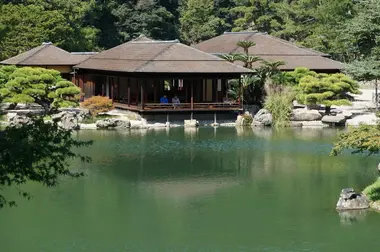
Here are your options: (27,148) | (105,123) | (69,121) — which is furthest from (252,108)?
(27,148)

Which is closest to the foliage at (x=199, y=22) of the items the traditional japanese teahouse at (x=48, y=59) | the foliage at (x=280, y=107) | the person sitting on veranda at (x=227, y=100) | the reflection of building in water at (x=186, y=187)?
the traditional japanese teahouse at (x=48, y=59)

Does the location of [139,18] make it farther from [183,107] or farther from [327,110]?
[327,110]

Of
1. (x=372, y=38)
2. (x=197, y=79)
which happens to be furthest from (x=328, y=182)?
(x=197, y=79)

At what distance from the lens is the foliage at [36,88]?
2850 cm

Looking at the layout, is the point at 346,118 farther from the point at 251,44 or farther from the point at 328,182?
the point at 328,182

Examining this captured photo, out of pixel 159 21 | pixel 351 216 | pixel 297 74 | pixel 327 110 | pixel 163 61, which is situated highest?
pixel 159 21

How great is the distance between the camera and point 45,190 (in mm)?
17141

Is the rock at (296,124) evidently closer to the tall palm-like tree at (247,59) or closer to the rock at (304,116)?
the rock at (304,116)

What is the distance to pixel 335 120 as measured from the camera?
2962cm

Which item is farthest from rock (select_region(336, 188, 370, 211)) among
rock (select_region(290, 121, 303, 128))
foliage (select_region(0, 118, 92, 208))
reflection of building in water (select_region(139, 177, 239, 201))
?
rock (select_region(290, 121, 303, 128))

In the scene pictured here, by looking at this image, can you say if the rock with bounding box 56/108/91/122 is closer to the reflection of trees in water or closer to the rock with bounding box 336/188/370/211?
the rock with bounding box 336/188/370/211

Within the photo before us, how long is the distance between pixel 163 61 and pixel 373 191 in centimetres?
1561

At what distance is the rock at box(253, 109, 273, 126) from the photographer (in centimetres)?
2948

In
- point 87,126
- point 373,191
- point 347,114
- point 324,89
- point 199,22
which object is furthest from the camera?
point 199,22
